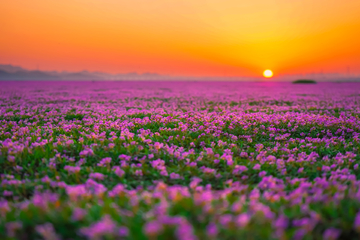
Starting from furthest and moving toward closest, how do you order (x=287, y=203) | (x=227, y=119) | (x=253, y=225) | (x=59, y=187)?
(x=227, y=119), (x=59, y=187), (x=287, y=203), (x=253, y=225)

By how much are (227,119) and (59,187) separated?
20.3 feet

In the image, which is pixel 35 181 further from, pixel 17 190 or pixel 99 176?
pixel 99 176

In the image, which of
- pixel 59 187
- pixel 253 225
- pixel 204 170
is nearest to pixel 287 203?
pixel 253 225

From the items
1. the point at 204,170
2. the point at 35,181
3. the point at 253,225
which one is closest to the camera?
the point at 253,225

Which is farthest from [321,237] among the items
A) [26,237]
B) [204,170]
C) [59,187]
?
[59,187]

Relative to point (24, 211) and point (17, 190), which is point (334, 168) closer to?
point (24, 211)

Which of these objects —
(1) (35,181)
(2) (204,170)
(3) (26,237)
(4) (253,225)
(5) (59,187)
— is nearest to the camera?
(4) (253,225)

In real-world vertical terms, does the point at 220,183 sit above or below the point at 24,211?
below

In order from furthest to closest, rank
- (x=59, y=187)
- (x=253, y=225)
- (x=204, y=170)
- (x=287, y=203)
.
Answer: (x=204, y=170)
(x=59, y=187)
(x=287, y=203)
(x=253, y=225)

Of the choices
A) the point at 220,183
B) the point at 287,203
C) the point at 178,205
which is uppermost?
the point at 178,205

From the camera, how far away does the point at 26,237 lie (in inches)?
81.0

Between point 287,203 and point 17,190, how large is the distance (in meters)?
3.70

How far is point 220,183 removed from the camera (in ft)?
12.3

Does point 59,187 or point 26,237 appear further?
point 59,187
